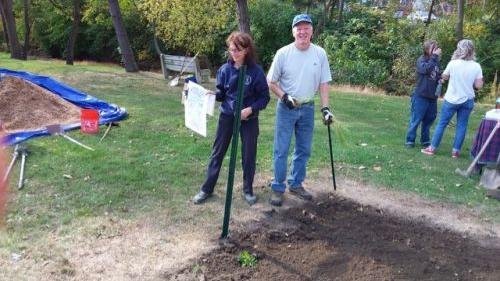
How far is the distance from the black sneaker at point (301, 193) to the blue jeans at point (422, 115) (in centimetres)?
308

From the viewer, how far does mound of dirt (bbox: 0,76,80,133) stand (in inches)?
327

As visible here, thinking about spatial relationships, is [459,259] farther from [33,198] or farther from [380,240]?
[33,198]

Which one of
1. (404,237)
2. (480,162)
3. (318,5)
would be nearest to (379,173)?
(480,162)

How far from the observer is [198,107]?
5.03 m

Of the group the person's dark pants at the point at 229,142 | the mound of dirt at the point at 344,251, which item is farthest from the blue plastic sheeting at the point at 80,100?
the mound of dirt at the point at 344,251

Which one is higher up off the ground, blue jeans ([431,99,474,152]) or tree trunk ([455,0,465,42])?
tree trunk ([455,0,465,42])

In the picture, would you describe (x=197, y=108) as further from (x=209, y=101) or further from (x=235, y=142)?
(x=235, y=142)

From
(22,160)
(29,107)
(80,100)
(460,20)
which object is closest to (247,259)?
(22,160)

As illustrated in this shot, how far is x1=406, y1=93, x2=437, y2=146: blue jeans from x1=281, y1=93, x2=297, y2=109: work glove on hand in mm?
3566

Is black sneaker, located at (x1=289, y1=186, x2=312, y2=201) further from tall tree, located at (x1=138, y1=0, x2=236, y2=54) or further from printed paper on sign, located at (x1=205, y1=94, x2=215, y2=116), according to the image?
tall tree, located at (x1=138, y1=0, x2=236, y2=54)

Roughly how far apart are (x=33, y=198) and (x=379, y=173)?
13.4ft

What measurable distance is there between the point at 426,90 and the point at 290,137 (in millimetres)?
3403

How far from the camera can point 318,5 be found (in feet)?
100.0

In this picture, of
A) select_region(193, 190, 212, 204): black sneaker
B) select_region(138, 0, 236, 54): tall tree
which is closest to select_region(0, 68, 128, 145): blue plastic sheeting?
select_region(193, 190, 212, 204): black sneaker
